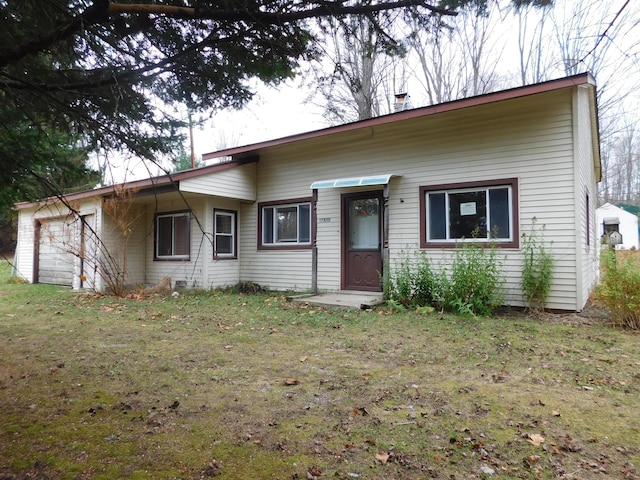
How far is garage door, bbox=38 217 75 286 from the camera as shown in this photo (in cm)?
1238

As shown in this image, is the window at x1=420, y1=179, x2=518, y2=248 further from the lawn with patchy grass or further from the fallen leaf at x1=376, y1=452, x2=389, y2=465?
the fallen leaf at x1=376, y1=452, x2=389, y2=465

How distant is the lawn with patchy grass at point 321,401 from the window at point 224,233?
4.87 metres

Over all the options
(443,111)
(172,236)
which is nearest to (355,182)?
(443,111)

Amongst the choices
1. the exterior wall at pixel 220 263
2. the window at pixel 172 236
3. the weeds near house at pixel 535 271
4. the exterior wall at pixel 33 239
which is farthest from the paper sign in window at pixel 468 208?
the exterior wall at pixel 33 239

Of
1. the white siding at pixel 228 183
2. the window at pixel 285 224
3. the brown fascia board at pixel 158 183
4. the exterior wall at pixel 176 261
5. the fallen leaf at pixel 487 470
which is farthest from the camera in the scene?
the exterior wall at pixel 176 261

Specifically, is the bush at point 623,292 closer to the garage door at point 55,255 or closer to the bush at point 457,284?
the bush at point 457,284

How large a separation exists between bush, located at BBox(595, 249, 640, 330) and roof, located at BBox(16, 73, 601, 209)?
2.88 m

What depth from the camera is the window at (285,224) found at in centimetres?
1029

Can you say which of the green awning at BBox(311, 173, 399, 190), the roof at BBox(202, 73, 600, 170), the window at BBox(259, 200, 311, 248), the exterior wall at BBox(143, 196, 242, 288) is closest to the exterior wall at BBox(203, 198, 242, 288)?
the exterior wall at BBox(143, 196, 242, 288)

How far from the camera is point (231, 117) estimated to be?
4.27 metres

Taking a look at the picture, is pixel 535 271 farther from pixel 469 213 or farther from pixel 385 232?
pixel 385 232

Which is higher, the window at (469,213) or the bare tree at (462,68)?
the bare tree at (462,68)

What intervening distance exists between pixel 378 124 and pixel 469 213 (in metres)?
2.66

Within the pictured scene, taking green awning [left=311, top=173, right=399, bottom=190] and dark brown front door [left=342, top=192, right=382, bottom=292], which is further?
dark brown front door [left=342, top=192, right=382, bottom=292]
